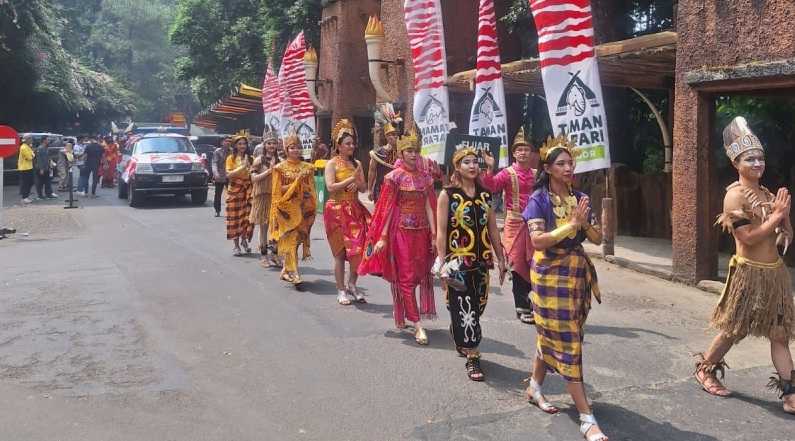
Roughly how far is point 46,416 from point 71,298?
3.80m

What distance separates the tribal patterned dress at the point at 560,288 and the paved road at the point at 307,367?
492 mm

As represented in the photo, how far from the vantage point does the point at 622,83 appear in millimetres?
12914

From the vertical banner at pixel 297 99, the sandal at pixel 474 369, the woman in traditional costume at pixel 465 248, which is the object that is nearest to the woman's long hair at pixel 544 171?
the woman in traditional costume at pixel 465 248

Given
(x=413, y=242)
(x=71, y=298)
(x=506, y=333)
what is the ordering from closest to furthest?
(x=413, y=242) → (x=506, y=333) → (x=71, y=298)

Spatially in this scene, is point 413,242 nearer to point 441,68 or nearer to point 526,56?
point 441,68

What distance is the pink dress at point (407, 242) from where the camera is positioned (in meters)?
6.46

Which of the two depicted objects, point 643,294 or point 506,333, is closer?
point 506,333

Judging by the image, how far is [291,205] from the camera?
29.2ft

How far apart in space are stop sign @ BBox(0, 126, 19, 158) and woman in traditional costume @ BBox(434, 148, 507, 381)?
11.0 metres

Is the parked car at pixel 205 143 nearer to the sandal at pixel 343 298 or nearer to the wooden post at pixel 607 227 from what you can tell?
the wooden post at pixel 607 227

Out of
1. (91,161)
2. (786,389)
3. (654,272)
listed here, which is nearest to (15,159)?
(91,161)

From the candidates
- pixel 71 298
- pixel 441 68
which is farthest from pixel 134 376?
pixel 441 68

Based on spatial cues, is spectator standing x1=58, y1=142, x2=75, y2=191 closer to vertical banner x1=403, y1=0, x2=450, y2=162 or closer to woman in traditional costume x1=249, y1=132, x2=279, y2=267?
vertical banner x1=403, y1=0, x2=450, y2=162

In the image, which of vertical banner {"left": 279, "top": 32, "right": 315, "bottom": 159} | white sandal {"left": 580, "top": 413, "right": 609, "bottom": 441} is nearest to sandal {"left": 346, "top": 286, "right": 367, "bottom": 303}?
white sandal {"left": 580, "top": 413, "right": 609, "bottom": 441}
